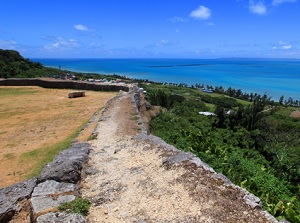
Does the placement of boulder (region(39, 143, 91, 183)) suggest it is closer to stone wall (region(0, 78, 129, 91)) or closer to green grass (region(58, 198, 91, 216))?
green grass (region(58, 198, 91, 216))

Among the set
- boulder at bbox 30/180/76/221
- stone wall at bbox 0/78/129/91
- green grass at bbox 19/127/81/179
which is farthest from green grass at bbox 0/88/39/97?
boulder at bbox 30/180/76/221

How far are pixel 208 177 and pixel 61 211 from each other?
272 centimetres

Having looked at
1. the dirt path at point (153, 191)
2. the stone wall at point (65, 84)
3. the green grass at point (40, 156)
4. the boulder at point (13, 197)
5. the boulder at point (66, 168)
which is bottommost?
the green grass at point (40, 156)

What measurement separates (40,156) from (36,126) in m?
3.95

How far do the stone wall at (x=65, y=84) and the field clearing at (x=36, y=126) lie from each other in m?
1.66

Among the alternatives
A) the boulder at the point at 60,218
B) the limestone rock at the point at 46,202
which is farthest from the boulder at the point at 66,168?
the boulder at the point at 60,218

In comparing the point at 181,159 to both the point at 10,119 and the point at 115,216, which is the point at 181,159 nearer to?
the point at 115,216

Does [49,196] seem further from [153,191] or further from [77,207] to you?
[153,191]

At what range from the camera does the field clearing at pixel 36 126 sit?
7677mm

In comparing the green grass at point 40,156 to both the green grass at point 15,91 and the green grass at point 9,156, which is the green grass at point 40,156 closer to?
the green grass at point 9,156

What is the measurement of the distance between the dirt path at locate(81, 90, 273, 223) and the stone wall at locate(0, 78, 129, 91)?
13.9 m

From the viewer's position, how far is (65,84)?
22500mm

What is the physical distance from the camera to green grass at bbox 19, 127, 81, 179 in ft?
24.1

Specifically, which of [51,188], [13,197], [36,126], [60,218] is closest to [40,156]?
[13,197]
